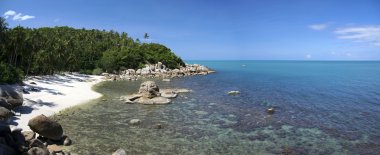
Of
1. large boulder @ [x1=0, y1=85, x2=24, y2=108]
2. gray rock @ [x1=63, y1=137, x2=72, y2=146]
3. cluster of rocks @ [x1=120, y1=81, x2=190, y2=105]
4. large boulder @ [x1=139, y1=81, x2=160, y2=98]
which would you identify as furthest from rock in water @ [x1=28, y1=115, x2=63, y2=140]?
large boulder @ [x1=139, y1=81, x2=160, y2=98]

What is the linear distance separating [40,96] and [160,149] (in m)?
31.6

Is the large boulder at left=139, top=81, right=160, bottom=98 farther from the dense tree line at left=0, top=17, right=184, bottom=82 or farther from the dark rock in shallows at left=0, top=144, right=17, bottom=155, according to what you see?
the dark rock in shallows at left=0, top=144, right=17, bottom=155

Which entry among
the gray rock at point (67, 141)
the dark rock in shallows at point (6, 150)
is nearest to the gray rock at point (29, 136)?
the gray rock at point (67, 141)

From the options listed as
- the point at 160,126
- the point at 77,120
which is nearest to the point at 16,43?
the point at 77,120

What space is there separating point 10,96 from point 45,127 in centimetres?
1400

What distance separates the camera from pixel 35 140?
2494cm

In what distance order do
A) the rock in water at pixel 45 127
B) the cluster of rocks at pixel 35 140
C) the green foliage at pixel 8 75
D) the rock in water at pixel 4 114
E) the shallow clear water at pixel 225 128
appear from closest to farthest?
the cluster of rocks at pixel 35 140 → the rock in water at pixel 45 127 → the shallow clear water at pixel 225 128 → the rock in water at pixel 4 114 → the green foliage at pixel 8 75

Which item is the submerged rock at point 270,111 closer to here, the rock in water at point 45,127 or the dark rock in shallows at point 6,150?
the rock in water at point 45,127

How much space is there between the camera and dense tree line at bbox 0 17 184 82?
72.9m

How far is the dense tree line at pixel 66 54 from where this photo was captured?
72.9m

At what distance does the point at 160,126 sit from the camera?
37.5 meters

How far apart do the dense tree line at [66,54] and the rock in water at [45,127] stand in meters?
29.7

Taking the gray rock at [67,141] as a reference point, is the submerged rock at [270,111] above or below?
below

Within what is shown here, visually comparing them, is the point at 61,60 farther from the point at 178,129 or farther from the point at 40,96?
the point at 178,129
